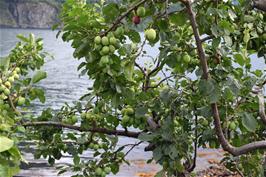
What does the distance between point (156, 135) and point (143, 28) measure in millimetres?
1269

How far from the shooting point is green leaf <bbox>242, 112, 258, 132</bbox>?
385 centimetres

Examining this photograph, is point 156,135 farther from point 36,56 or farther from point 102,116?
point 36,56

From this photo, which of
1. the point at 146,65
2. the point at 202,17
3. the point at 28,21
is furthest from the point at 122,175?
the point at 28,21

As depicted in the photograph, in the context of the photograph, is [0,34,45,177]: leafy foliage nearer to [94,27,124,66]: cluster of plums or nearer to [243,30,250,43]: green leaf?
[94,27,124,66]: cluster of plums

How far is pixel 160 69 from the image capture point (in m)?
4.70

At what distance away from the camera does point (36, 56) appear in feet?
18.6

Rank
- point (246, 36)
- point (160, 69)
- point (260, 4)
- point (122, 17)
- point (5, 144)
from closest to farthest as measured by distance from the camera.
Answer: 1. point (5, 144)
2. point (122, 17)
3. point (260, 4)
4. point (246, 36)
5. point (160, 69)

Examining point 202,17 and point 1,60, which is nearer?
point 202,17

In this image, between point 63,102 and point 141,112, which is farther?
point 63,102

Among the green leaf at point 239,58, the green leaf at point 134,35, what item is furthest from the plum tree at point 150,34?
the green leaf at point 239,58

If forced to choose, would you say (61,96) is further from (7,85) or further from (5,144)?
(5,144)

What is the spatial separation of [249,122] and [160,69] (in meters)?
1.19

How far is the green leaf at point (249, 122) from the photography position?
152 inches

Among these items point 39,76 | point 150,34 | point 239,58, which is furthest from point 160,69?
point 150,34
